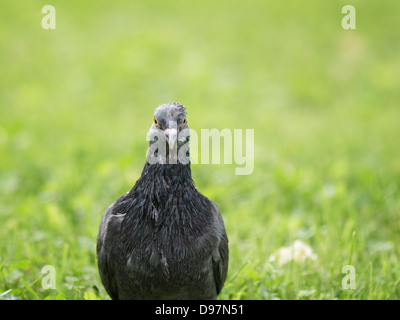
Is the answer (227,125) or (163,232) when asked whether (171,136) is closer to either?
(163,232)

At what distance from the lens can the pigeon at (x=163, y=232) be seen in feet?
10.6

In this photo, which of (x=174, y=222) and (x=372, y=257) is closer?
(x=174, y=222)

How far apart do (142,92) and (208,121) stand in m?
1.88

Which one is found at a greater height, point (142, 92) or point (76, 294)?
point (142, 92)

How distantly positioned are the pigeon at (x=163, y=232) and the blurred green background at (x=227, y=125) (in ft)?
2.06

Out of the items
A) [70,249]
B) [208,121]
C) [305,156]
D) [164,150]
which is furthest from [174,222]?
[208,121]

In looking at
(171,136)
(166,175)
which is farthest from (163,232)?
(171,136)

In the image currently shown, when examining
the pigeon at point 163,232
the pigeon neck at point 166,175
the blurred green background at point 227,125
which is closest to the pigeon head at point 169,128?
the pigeon at point 163,232

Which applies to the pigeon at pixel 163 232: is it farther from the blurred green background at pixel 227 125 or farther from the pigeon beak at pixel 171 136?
the blurred green background at pixel 227 125

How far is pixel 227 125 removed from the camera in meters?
8.02

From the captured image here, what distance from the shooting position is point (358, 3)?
12562 mm

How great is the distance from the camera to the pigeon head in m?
3.12

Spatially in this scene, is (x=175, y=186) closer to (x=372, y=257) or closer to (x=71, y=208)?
(x=372, y=257)

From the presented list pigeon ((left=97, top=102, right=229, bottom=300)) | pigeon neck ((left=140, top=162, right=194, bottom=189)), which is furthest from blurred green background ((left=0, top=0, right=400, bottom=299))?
pigeon neck ((left=140, top=162, right=194, bottom=189))
